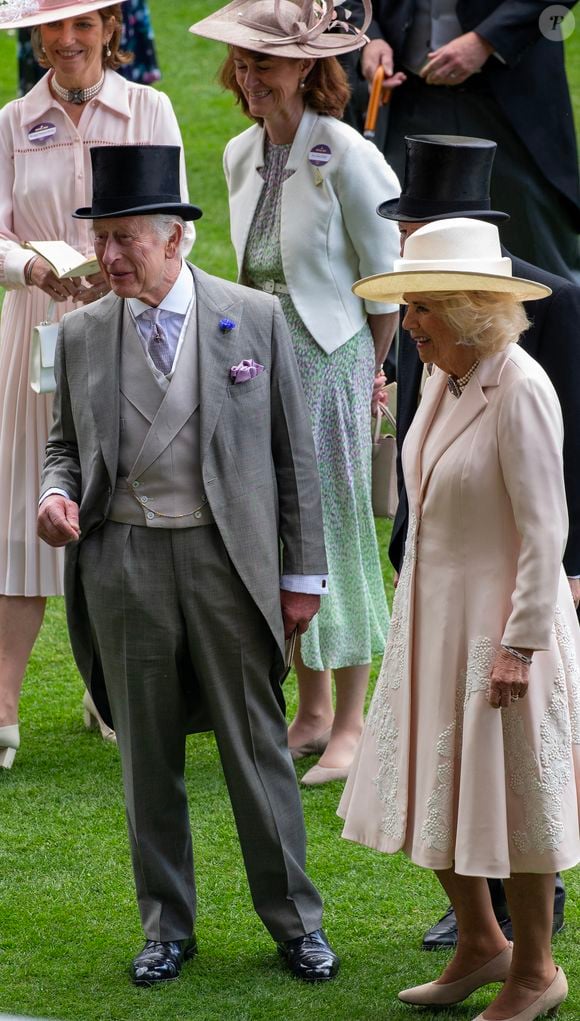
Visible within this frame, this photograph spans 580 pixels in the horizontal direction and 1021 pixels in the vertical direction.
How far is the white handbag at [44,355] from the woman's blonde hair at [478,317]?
73.7 inches

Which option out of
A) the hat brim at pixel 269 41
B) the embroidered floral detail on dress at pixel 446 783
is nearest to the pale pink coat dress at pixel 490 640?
the embroidered floral detail on dress at pixel 446 783

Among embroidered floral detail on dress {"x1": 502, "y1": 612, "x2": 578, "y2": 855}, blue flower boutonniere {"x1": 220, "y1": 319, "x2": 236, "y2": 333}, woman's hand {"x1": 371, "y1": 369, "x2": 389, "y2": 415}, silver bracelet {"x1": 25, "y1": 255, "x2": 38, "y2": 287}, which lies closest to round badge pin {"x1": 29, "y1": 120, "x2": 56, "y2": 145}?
silver bracelet {"x1": 25, "y1": 255, "x2": 38, "y2": 287}

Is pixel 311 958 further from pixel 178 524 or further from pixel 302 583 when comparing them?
Answer: pixel 178 524

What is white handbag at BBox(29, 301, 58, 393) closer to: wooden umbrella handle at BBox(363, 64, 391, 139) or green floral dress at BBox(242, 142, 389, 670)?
green floral dress at BBox(242, 142, 389, 670)

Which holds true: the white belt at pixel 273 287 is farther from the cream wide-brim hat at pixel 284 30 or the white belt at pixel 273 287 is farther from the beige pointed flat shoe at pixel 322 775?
the beige pointed flat shoe at pixel 322 775

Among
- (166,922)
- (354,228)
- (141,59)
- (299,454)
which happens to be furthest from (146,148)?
(141,59)

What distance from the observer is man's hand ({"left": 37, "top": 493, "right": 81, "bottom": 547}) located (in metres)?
3.85

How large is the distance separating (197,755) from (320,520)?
1.86 m

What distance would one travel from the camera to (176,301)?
403 cm

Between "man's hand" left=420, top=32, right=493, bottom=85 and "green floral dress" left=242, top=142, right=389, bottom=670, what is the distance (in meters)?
1.77

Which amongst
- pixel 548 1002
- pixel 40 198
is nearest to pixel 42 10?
pixel 40 198

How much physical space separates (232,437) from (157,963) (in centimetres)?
135

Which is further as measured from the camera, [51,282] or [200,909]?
[51,282]

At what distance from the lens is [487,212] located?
3.97m
